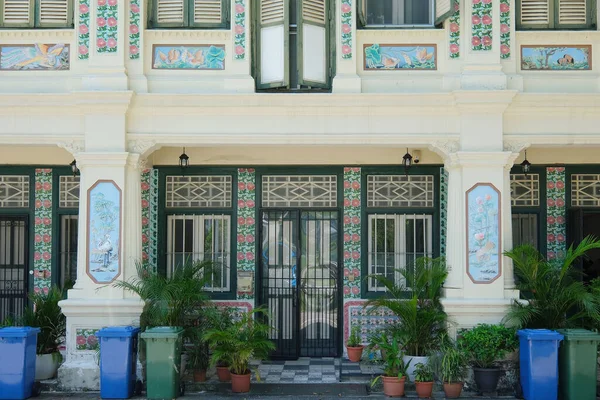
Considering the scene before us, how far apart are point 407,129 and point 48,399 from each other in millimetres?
6609

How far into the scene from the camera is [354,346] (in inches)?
488

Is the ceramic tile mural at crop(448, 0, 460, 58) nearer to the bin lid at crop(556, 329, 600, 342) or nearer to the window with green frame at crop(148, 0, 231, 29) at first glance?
the window with green frame at crop(148, 0, 231, 29)

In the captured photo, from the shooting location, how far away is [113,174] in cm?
1104

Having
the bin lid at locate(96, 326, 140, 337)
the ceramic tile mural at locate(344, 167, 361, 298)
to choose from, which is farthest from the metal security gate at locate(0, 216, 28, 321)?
the ceramic tile mural at locate(344, 167, 361, 298)

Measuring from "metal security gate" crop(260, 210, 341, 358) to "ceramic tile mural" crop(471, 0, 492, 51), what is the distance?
379 centimetres

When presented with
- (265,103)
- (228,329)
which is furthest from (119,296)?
(265,103)

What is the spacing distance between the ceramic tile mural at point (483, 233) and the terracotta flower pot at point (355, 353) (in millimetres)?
2500

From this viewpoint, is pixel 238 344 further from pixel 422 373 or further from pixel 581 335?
pixel 581 335

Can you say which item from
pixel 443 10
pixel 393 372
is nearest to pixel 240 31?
pixel 443 10

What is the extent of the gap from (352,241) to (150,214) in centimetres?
355

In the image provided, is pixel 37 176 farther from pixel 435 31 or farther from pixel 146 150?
pixel 435 31

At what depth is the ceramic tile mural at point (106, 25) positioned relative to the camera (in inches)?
440

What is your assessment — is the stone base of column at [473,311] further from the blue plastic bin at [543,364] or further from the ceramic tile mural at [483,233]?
the blue plastic bin at [543,364]

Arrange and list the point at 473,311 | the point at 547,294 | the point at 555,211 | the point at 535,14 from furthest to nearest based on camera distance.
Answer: the point at 555,211
the point at 535,14
the point at 473,311
the point at 547,294
